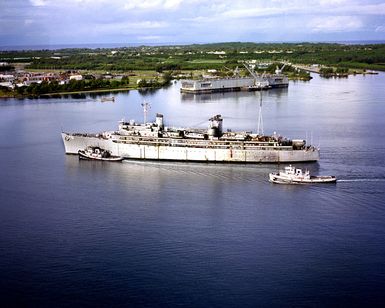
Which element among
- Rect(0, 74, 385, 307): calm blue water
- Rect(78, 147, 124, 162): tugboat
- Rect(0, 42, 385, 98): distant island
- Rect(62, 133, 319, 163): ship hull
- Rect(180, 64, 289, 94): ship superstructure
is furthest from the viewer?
Rect(0, 42, 385, 98): distant island

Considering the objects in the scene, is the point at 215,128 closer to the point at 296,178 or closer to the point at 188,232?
the point at 296,178

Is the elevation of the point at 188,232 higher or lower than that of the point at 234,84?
lower

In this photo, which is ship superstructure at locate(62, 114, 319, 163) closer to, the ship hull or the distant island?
the ship hull

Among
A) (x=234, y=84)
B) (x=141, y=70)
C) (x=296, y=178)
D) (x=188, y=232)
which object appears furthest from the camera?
(x=141, y=70)

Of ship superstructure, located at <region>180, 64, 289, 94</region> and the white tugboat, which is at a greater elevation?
ship superstructure, located at <region>180, 64, 289, 94</region>

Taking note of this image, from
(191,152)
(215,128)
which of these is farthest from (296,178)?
(215,128)

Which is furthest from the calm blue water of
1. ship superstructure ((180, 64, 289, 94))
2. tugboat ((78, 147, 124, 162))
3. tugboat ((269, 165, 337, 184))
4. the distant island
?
the distant island

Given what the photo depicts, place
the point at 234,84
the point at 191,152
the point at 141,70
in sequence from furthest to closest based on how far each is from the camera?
the point at 141,70 < the point at 234,84 < the point at 191,152
